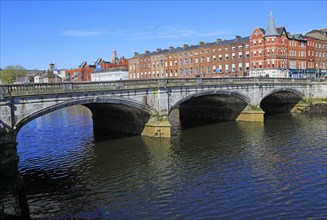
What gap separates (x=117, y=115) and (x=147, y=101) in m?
6.86

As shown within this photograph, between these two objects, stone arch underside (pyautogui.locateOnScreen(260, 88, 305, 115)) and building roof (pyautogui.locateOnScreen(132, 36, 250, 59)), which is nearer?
stone arch underside (pyautogui.locateOnScreen(260, 88, 305, 115))

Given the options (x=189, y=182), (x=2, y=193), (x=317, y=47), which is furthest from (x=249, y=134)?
(x=317, y=47)

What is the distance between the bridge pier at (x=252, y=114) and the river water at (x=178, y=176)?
8239mm

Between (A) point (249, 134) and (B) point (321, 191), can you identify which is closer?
(B) point (321, 191)

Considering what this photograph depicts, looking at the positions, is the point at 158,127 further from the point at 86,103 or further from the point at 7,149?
the point at 7,149

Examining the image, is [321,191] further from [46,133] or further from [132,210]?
[46,133]

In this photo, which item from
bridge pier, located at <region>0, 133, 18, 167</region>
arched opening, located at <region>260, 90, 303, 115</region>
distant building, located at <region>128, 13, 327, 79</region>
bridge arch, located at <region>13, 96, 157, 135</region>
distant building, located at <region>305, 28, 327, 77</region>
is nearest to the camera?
bridge pier, located at <region>0, 133, 18, 167</region>

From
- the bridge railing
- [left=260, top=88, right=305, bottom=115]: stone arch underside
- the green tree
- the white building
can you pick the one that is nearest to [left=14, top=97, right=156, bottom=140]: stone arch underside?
the bridge railing

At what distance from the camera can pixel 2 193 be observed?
18641mm

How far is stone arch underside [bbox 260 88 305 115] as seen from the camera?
188ft

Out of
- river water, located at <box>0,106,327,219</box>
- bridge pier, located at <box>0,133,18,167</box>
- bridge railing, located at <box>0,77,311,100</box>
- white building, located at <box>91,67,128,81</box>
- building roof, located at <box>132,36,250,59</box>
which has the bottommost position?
river water, located at <box>0,106,327,219</box>

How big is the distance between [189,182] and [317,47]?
84.5m

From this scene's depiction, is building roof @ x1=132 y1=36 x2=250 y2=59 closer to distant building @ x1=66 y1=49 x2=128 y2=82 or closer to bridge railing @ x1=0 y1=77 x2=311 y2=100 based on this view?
distant building @ x1=66 y1=49 x2=128 y2=82

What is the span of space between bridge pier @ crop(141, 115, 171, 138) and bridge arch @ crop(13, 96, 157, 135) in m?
1.08
